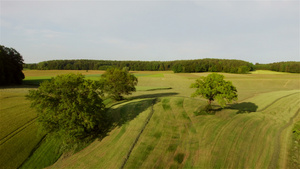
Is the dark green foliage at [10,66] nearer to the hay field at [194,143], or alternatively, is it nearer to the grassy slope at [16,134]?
the grassy slope at [16,134]

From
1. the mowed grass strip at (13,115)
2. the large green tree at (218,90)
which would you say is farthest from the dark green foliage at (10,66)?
the large green tree at (218,90)

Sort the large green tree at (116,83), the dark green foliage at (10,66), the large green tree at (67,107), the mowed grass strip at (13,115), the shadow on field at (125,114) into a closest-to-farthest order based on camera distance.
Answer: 1. the large green tree at (67,107)
2. the mowed grass strip at (13,115)
3. the shadow on field at (125,114)
4. the large green tree at (116,83)
5. the dark green foliage at (10,66)

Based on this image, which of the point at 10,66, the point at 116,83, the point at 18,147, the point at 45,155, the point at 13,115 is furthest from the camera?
the point at 10,66

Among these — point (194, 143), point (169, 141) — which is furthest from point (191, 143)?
point (169, 141)

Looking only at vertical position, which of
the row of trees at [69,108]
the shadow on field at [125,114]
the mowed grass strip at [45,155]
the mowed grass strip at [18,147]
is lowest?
the mowed grass strip at [45,155]

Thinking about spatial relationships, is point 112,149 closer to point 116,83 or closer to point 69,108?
point 69,108

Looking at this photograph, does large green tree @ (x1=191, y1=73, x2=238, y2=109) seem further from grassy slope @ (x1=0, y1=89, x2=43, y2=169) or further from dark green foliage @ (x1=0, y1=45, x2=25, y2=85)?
dark green foliage @ (x1=0, y1=45, x2=25, y2=85)
